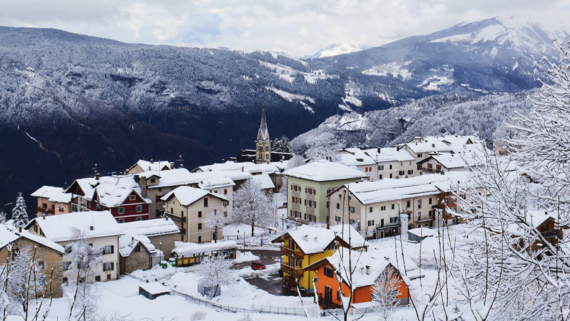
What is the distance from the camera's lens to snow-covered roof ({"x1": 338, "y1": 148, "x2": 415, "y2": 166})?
63.4 metres

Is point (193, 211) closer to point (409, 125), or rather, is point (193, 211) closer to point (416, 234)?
point (416, 234)

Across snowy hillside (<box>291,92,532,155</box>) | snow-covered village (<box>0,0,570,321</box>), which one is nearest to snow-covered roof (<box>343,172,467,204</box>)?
snow-covered village (<box>0,0,570,321</box>)

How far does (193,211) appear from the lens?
4244 cm

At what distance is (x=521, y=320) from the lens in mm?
7395

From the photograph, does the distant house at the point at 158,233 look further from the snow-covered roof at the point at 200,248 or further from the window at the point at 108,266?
the window at the point at 108,266

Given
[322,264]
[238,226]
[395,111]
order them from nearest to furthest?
[322,264]
[238,226]
[395,111]

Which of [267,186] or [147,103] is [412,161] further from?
[147,103]

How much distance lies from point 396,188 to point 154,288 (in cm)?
2358

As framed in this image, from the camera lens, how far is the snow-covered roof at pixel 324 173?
49744mm

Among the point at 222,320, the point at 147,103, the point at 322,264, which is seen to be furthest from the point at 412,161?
the point at 147,103

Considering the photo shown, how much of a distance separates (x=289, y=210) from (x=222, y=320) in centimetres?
2633

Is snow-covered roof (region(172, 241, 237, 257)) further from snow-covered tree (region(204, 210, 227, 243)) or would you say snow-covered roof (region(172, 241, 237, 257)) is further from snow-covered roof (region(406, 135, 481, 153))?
snow-covered roof (region(406, 135, 481, 153))

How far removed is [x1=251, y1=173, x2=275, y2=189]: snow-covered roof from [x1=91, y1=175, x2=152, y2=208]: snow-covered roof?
14603mm

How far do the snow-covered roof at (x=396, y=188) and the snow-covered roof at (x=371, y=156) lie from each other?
13934 mm
